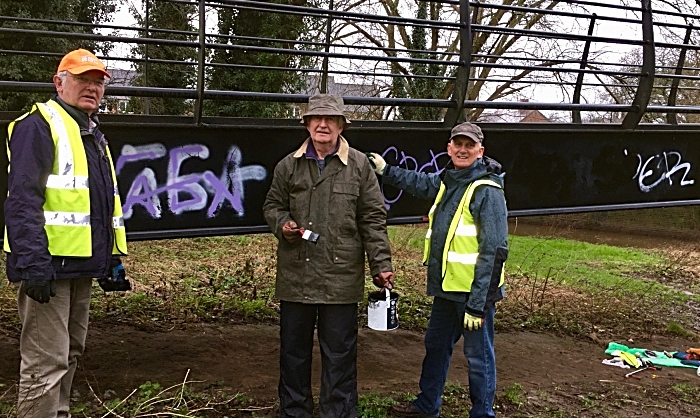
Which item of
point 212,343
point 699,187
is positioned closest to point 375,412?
point 212,343

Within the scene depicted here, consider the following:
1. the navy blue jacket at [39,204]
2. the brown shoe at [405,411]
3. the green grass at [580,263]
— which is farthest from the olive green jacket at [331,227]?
the green grass at [580,263]

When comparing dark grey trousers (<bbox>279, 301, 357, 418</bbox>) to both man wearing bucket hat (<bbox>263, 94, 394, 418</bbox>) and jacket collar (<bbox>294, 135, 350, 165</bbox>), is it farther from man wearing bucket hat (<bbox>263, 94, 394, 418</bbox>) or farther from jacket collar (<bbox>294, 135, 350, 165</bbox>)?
jacket collar (<bbox>294, 135, 350, 165</bbox>)

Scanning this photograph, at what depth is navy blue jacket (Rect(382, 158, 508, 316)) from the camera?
14.9ft

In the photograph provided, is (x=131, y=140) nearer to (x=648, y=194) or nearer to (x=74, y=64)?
(x=74, y=64)

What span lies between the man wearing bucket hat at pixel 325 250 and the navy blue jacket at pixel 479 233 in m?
0.43

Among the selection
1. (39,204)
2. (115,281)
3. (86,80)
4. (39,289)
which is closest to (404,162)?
(115,281)

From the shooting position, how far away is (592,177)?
21.1 feet

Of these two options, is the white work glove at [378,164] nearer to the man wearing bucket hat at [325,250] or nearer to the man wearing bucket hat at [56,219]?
the man wearing bucket hat at [325,250]

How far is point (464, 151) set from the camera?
4.76m

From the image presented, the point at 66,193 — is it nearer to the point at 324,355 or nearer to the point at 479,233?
the point at 324,355

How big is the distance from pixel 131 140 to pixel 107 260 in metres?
→ 1.05

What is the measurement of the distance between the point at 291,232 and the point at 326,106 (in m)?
0.85

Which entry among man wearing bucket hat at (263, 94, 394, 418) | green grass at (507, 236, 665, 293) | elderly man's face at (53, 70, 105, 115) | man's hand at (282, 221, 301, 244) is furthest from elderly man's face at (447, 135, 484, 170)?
green grass at (507, 236, 665, 293)

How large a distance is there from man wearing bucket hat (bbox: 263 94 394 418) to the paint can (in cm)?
27
